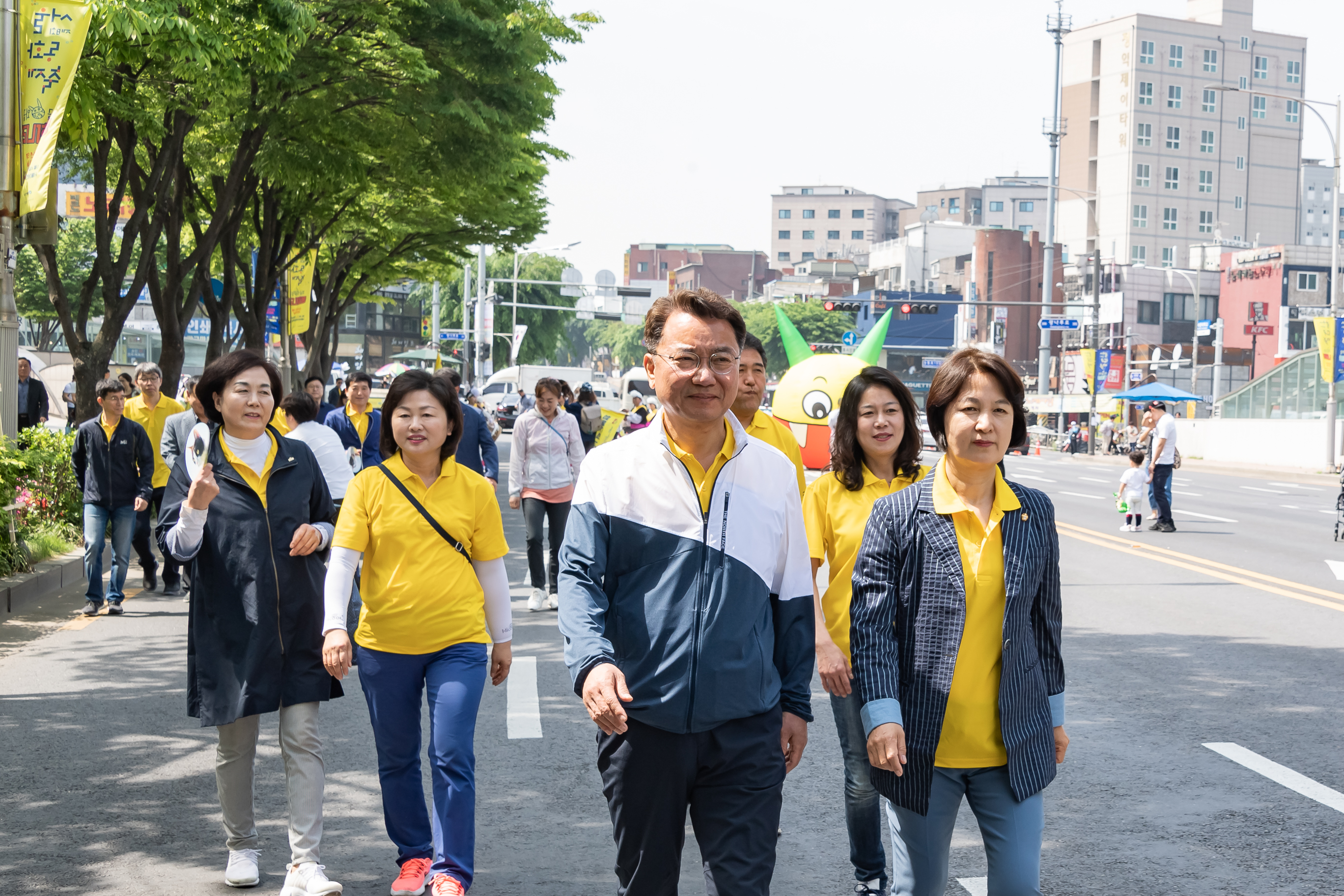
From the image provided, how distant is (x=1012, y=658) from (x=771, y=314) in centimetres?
9866

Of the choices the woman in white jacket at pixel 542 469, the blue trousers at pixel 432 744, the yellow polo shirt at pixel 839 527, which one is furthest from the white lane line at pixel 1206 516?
the blue trousers at pixel 432 744

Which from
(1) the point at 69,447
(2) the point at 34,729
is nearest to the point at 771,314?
(1) the point at 69,447

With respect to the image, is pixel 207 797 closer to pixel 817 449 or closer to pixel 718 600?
pixel 718 600

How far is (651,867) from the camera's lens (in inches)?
127

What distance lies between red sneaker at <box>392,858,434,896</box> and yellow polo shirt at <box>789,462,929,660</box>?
5.19 ft

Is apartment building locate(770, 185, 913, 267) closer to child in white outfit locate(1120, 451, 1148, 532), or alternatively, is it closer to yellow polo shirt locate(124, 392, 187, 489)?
child in white outfit locate(1120, 451, 1148, 532)

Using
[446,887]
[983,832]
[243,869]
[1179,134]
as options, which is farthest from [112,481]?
[1179,134]

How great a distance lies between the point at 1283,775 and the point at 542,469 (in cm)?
619

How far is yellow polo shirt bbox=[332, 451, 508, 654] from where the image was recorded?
4.59m

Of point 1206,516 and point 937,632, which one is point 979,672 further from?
point 1206,516

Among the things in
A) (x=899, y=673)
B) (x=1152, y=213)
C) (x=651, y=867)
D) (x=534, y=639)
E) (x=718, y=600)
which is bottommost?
(x=534, y=639)

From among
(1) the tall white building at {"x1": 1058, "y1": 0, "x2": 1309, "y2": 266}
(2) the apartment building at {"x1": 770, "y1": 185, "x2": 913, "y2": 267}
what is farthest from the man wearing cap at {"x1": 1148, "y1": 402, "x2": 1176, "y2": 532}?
(2) the apartment building at {"x1": 770, "y1": 185, "x2": 913, "y2": 267}

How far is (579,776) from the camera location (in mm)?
6156

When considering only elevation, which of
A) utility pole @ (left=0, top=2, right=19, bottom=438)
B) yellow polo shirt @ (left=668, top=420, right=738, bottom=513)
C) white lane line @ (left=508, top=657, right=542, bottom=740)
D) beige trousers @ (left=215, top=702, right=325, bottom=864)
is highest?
utility pole @ (left=0, top=2, right=19, bottom=438)
